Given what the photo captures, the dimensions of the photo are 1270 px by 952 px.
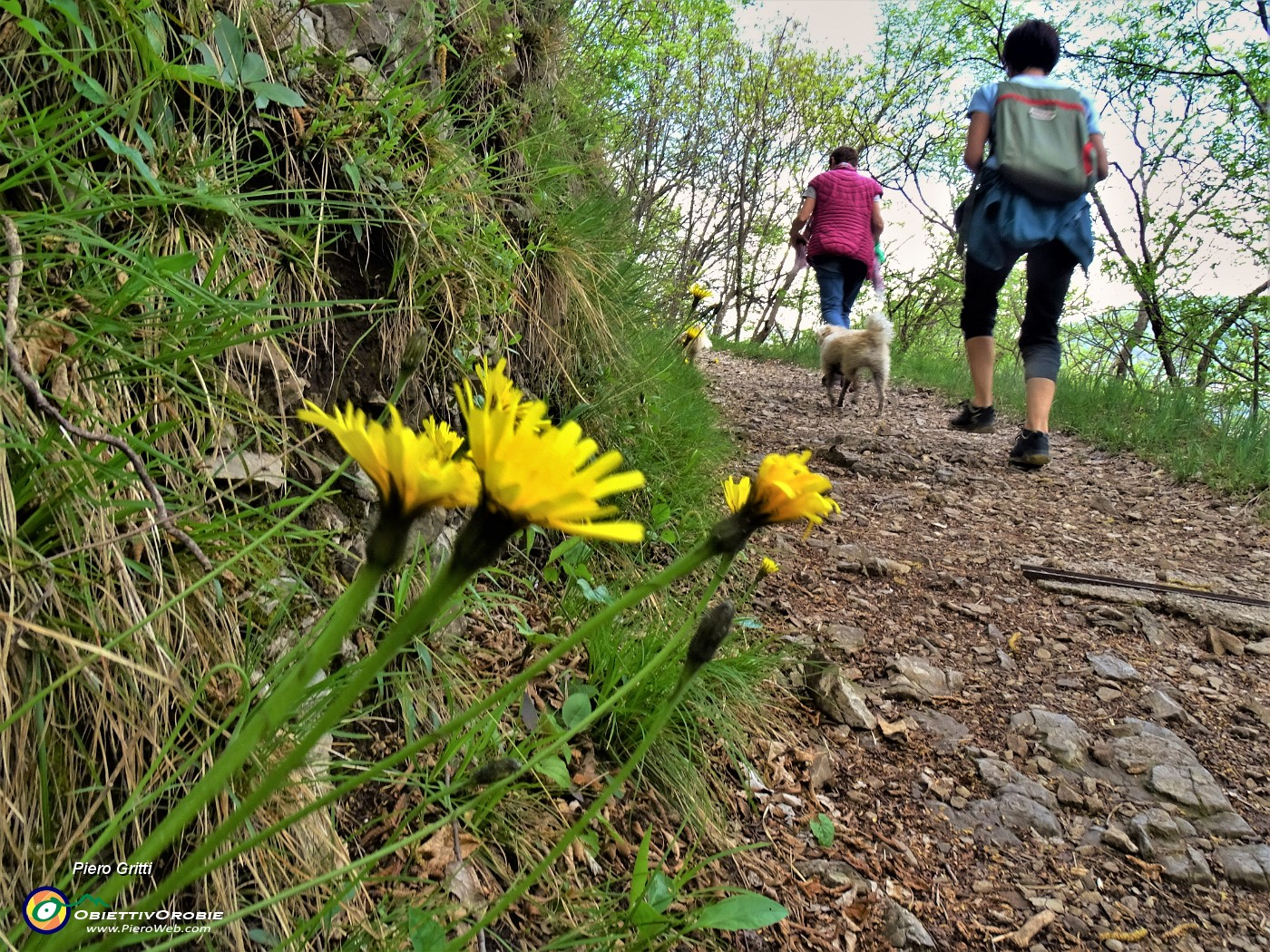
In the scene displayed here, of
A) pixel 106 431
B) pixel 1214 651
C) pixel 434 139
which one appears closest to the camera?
pixel 106 431

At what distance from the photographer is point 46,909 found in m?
0.74

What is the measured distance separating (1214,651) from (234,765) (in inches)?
116

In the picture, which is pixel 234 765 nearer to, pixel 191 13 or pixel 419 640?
pixel 419 640

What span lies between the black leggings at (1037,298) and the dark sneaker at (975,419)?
19.9 inches

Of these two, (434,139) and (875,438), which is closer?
(434,139)

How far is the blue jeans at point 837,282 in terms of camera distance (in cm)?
561

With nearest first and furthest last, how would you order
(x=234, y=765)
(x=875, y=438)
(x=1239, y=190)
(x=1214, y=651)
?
(x=234, y=765) < (x=1214, y=651) < (x=875, y=438) < (x=1239, y=190)

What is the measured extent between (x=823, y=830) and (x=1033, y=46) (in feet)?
13.4

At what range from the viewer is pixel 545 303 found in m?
2.42

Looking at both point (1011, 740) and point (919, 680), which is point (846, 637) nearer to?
point (919, 680)

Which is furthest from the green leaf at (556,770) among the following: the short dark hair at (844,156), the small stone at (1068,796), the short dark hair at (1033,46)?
the short dark hair at (844,156)

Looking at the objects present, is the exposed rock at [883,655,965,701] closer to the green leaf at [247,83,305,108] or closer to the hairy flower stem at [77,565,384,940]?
the hairy flower stem at [77,565,384,940]

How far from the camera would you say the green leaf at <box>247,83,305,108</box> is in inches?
57.2

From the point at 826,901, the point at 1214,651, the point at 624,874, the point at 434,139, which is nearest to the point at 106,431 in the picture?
the point at 624,874
